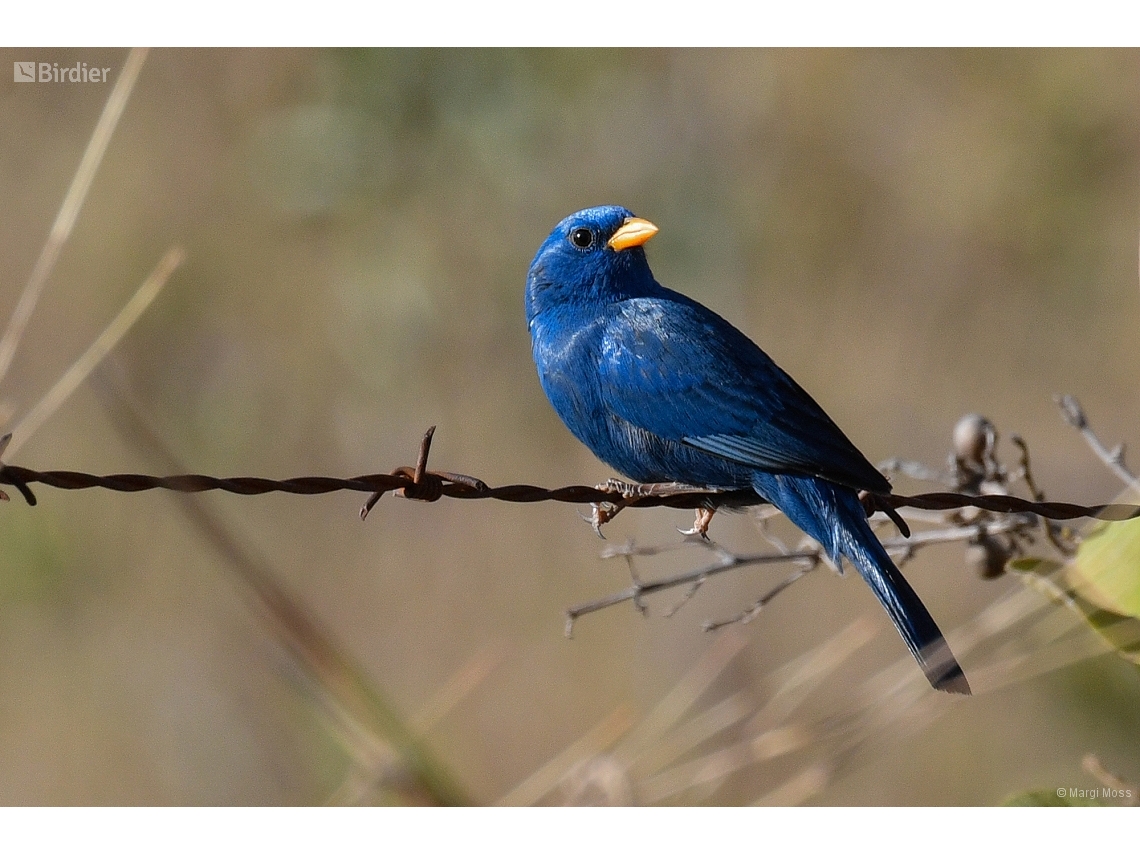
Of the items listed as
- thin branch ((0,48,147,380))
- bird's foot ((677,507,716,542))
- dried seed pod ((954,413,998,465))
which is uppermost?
thin branch ((0,48,147,380))

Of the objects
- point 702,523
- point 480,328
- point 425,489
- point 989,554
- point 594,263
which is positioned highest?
point 594,263

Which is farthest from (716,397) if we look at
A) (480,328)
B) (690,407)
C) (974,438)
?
(480,328)

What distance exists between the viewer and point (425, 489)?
10.2 ft

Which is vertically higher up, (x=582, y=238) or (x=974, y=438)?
(x=582, y=238)

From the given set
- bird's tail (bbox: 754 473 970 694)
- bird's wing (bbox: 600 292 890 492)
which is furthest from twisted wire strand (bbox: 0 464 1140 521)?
bird's wing (bbox: 600 292 890 492)

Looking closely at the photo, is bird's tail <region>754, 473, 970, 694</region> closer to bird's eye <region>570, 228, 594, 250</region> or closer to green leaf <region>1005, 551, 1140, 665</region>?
green leaf <region>1005, 551, 1140, 665</region>

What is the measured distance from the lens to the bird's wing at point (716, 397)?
12.3 feet

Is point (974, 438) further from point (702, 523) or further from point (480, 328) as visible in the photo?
point (480, 328)

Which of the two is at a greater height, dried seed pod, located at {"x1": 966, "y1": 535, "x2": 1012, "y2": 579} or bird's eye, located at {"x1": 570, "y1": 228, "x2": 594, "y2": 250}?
bird's eye, located at {"x1": 570, "y1": 228, "x2": 594, "y2": 250}

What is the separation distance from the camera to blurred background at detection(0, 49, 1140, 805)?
782 centimetres

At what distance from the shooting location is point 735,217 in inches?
368

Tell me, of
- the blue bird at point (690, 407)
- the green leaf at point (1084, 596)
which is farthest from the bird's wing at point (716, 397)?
the green leaf at point (1084, 596)

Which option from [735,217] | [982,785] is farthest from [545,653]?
[735,217]

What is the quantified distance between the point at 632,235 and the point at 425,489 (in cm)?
195
